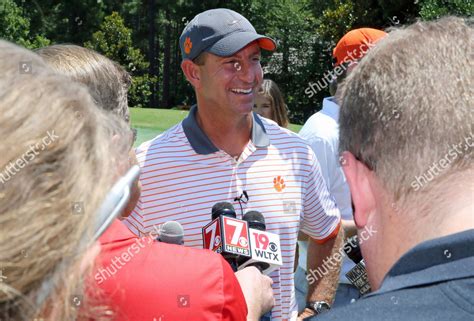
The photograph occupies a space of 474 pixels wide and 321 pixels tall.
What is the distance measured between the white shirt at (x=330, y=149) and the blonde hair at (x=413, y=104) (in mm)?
2424

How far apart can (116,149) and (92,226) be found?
0.72 feet

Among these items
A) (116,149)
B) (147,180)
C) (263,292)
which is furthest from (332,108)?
(116,149)

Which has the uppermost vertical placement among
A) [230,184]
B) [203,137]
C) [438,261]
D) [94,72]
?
[438,261]

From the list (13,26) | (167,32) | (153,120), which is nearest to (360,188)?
(153,120)

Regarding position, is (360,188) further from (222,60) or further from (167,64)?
(167,64)

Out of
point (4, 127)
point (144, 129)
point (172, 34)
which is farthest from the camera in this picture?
point (172, 34)

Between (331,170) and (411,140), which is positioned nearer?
(411,140)

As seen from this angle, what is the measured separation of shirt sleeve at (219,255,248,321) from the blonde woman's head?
427 cm

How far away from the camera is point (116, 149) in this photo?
1388 mm

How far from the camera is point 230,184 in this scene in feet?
11.0

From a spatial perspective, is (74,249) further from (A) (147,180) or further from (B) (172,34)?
(B) (172,34)

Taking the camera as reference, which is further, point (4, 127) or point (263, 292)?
point (263, 292)

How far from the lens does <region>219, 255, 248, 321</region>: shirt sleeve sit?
2051 mm

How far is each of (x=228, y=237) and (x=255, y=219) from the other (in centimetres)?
33
